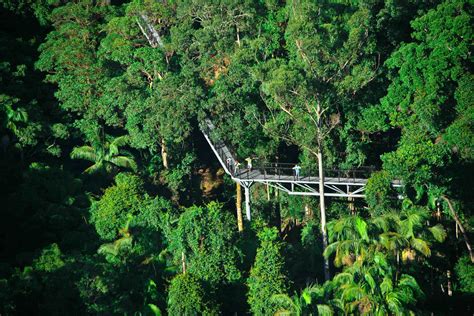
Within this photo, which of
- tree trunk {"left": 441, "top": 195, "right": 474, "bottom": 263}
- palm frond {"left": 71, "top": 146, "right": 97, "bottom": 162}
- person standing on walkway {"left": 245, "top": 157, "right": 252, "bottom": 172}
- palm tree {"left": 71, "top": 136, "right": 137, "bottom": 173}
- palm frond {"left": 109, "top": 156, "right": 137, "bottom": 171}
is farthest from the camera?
palm frond {"left": 71, "top": 146, "right": 97, "bottom": 162}

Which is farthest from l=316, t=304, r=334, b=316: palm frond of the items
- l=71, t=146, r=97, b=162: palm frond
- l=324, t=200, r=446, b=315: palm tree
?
l=71, t=146, r=97, b=162: palm frond

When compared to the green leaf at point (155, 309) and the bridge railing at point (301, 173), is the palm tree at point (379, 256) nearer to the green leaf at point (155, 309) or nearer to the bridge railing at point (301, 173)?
the bridge railing at point (301, 173)

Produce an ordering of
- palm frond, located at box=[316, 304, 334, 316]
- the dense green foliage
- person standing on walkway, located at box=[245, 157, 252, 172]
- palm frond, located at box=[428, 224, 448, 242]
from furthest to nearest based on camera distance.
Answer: person standing on walkway, located at box=[245, 157, 252, 172], palm frond, located at box=[428, 224, 448, 242], the dense green foliage, palm frond, located at box=[316, 304, 334, 316]

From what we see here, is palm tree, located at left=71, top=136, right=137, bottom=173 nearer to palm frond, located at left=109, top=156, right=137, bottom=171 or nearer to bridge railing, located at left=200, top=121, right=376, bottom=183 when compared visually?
palm frond, located at left=109, top=156, right=137, bottom=171

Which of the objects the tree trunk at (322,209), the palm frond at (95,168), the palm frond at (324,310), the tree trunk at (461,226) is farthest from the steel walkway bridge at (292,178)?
the palm frond at (324,310)

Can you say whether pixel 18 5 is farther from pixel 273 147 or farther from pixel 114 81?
pixel 273 147

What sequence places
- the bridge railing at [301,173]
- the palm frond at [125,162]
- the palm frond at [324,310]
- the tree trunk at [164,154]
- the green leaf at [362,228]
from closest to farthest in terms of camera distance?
the palm frond at [324,310]
the green leaf at [362,228]
the bridge railing at [301,173]
the palm frond at [125,162]
the tree trunk at [164,154]
